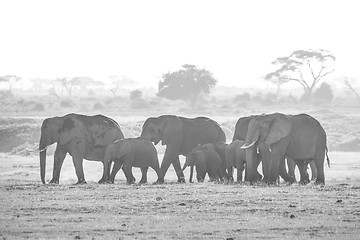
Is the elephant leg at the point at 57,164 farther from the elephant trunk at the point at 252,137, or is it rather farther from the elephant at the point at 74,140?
the elephant trunk at the point at 252,137

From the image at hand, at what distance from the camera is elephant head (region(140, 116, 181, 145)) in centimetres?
3092

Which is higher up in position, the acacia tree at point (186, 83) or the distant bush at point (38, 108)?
the acacia tree at point (186, 83)

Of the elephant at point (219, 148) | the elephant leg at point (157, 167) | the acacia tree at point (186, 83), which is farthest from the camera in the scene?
the acacia tree at point (186, 83)

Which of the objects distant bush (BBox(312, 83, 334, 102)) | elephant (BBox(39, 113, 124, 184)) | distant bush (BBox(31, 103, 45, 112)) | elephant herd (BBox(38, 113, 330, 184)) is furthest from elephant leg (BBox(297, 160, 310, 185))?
distant bush (BBox(312, 83, 334, 102))

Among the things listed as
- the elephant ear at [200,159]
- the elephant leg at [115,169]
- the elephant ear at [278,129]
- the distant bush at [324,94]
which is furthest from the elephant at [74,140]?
the distant bush at [324,94]

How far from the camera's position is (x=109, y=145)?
28500 millimetres

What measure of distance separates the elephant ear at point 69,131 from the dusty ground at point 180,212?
11.2 feet

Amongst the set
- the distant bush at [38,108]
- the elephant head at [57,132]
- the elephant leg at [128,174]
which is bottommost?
the distant bush at [38,108]

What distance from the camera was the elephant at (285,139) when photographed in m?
27.0

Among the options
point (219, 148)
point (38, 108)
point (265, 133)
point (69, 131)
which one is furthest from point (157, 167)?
point (38, 108)

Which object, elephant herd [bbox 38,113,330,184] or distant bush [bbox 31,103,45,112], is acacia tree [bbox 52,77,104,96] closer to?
distant bush [bbox 31,103,45,112]

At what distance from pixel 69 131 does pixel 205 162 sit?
4138 mm

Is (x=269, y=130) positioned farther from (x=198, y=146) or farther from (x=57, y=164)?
(x=57, y=164)

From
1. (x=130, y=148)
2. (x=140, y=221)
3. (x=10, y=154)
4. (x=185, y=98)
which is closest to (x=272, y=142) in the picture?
(x=130, y=148)
